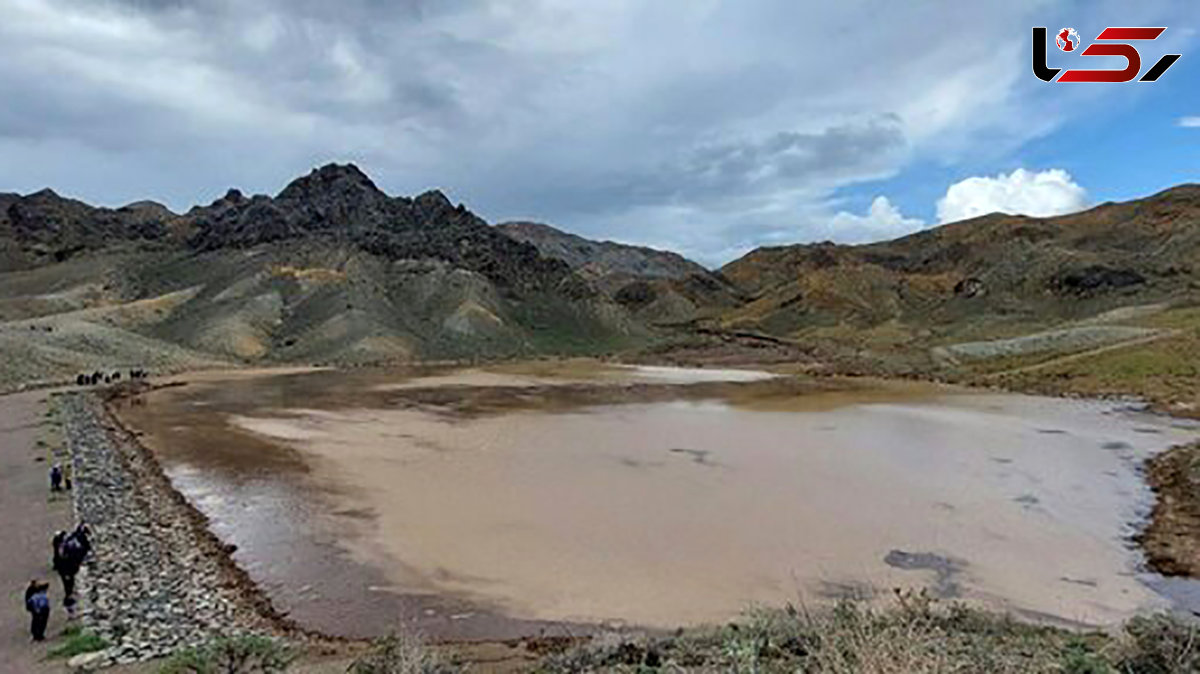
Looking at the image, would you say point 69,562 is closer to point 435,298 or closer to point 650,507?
point 650,507

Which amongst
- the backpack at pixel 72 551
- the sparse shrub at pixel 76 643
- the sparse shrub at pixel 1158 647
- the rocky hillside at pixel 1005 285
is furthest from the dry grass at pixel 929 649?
the rocky hillside at pixel 1005 285

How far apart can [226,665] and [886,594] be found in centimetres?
1193

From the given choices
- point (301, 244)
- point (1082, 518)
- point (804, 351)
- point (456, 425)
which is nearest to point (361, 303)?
point (301, 244)

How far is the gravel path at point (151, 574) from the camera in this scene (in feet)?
44.1

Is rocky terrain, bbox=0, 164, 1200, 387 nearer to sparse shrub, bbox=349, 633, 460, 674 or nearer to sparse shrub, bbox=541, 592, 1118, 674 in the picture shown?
sparse shrub, bbox=349, 633, 460, 674

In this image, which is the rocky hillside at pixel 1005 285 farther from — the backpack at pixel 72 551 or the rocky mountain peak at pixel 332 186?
the backpack at pixel 72 551

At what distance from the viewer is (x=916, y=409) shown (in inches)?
2013

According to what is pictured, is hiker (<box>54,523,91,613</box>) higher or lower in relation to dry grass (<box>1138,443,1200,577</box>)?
higher

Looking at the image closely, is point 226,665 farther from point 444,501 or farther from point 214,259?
point 214,259

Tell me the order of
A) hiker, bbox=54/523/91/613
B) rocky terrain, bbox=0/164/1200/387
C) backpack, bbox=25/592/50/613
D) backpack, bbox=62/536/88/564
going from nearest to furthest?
backpack, bbox=25/592/50/613, hiker, bbox=54/523/91/613, backpack, bbox=62/536/88/564, rocky terrain, bbox=0/164/1200/387

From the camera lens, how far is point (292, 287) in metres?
109

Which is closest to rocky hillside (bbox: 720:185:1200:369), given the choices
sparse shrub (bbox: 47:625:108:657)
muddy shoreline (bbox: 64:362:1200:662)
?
muddy shoreline (bbox: 64:362:1200:662)

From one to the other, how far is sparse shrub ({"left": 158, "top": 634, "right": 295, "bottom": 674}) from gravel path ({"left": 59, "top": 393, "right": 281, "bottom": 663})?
93.2 inches

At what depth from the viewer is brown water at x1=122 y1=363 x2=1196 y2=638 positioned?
55.1 feet
